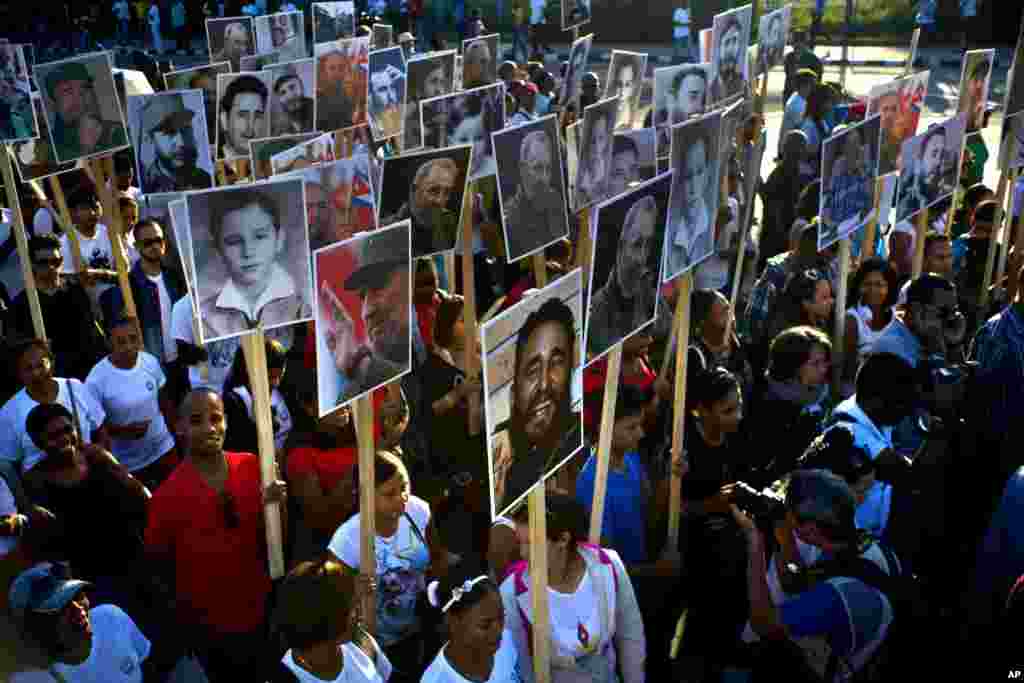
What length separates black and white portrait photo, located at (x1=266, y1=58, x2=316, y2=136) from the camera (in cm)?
841

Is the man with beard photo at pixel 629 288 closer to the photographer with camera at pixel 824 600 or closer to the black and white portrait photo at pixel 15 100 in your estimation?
the photographer with camera at pixel 824 600

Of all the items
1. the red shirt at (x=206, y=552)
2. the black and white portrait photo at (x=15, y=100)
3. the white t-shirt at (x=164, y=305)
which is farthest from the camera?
the black and white portrait photo at (x=15, y=100)

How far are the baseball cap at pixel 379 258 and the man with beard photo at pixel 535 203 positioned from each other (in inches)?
64.3

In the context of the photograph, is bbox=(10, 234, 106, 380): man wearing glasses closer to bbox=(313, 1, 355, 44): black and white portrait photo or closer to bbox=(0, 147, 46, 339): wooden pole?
bbox=(0, 147, 46, 339): wooden pole

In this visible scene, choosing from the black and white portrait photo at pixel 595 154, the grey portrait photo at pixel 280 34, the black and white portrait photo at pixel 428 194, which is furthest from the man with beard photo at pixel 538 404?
the grey portrait photo at pixel 280 34

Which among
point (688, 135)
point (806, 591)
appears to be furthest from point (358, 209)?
point (806, 591)

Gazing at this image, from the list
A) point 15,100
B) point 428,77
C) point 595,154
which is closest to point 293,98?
point 428,77

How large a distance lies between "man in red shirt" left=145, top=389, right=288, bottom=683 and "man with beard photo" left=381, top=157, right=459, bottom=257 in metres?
1.73

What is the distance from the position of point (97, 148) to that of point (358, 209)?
2.41 m

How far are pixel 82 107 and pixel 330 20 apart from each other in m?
4.78

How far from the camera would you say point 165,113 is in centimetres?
724

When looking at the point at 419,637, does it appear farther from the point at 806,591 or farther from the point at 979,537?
the point at 979,537

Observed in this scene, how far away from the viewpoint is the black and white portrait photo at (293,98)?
8.41 meters

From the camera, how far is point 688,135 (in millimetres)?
5016
